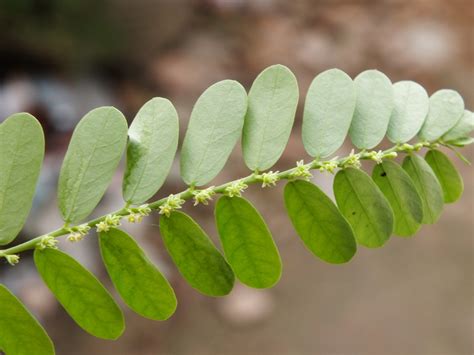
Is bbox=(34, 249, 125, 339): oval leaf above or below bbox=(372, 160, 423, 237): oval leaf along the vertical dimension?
below

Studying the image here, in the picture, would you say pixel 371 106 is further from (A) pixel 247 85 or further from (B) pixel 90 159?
(A) pixel 247 85

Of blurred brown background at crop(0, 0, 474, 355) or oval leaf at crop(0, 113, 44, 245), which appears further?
blurred brown background at crop(0, 0, 474, 355)

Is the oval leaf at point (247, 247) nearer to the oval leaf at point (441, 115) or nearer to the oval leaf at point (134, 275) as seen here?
the oval leaf at point (134, 275)

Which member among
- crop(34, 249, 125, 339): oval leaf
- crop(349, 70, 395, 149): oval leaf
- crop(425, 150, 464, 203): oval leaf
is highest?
crop(349, 70, 395, 149): oval leaf

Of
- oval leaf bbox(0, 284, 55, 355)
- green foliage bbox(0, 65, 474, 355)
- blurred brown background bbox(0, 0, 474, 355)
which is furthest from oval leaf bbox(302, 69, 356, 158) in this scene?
blurred brown background bbox(0, 0, 474, 355)

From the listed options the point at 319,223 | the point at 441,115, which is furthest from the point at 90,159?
the point at 441,115

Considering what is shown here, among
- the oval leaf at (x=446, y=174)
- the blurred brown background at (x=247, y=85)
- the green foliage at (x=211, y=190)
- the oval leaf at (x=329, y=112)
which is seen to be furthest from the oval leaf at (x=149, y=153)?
the blurred brown background at (x=247, y=85)

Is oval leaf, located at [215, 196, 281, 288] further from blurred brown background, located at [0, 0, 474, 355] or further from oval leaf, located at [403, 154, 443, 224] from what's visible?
blurred brown background, located at [0, 0, 474, 355]
